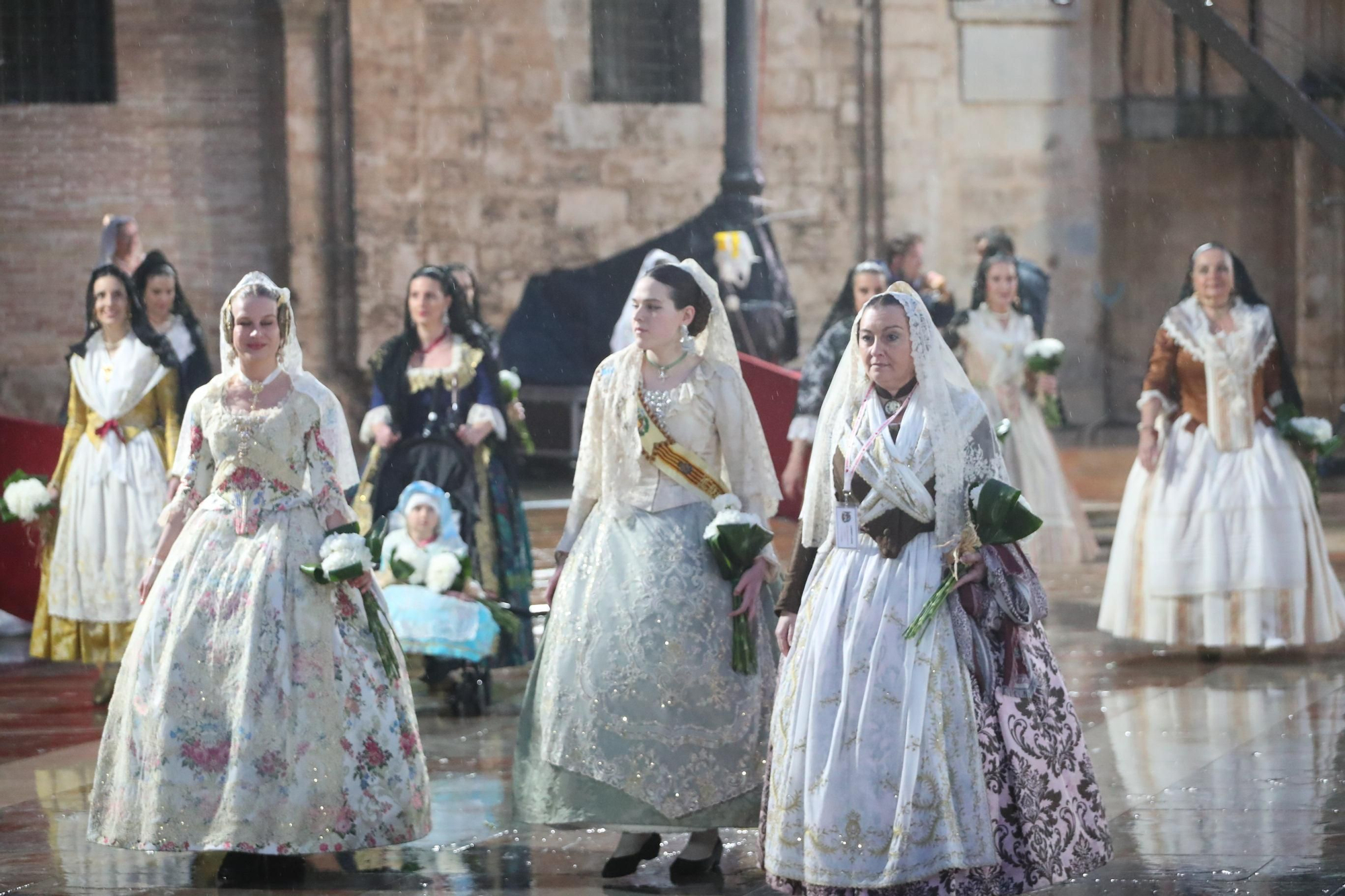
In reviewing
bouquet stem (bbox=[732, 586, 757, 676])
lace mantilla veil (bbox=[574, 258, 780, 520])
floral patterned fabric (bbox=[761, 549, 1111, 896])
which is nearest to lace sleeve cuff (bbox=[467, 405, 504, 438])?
lace mantilla veil (bbox=[574, 258, 780, 520])

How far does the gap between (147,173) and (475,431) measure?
10.3m

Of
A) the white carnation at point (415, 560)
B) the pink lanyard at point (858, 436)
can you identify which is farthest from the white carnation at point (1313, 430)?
the pink lanyard at point (858, 436)

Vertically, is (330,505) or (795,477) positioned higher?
(330,505)

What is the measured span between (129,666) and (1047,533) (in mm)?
7116

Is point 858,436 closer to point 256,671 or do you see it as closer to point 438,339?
point 256,671

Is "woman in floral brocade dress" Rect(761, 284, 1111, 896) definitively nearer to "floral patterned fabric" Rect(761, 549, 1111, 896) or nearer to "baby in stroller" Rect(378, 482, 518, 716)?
"floral patterned fabric" Rect(761, 549, 1111, 896)

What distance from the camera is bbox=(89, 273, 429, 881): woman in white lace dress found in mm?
5188

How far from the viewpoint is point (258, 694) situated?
5.22m

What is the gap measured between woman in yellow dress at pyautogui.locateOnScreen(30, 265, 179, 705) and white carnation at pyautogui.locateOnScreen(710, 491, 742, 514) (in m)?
3.59

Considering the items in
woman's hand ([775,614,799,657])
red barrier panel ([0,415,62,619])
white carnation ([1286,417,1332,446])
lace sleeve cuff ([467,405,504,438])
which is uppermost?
lace sleeve cuff ([467,405,504,438])

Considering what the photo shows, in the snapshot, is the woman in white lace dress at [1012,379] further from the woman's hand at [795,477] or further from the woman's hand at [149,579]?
the woman's hand at [149,579]

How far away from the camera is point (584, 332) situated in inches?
684

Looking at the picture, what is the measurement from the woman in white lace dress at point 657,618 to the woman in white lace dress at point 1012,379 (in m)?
5.38

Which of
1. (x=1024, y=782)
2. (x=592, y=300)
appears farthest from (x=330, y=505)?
(x=592, y=300)
